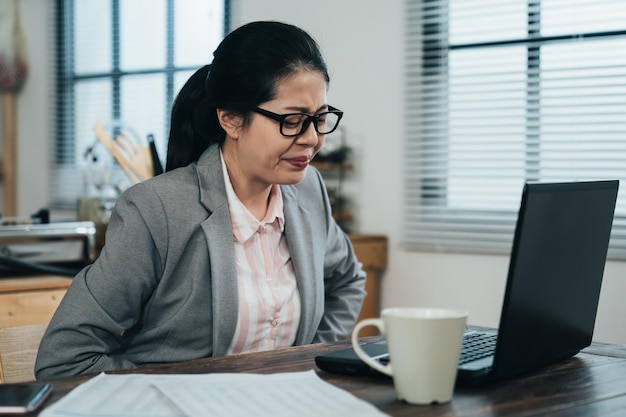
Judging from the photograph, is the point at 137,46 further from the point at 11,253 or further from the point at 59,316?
the point at 59,316

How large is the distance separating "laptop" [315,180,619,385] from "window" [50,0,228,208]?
10.3 ft

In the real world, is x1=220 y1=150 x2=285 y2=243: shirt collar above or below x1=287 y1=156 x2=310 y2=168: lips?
below

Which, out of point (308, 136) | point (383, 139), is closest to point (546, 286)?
point (308, 136)

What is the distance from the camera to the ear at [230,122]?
5.42ft

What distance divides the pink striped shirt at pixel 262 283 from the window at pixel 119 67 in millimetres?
2580

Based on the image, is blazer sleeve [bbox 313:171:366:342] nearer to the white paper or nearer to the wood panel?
the white paper

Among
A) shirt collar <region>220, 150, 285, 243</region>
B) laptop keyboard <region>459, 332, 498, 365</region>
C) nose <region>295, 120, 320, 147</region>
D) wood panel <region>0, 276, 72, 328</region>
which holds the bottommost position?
wood panel <region>0, 276, 72, 328</region>

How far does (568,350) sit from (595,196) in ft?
0.81

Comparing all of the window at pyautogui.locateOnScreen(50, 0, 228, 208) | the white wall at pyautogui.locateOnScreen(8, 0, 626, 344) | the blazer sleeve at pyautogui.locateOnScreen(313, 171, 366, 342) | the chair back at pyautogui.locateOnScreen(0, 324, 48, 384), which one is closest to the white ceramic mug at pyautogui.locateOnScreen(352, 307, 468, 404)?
the chair back at pyautogui.locateOnScreen(0, 324, 48, 384)

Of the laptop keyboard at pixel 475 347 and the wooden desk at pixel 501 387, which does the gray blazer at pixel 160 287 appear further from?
the laptop keyboard at pixel 475 347

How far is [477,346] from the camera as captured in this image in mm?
1321

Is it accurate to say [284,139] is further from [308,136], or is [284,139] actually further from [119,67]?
[119,67]

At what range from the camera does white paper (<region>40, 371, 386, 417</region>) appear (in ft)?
3.10

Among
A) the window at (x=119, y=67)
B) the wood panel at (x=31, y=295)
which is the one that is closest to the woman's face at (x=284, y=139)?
the wood panel at (x=31, y=295)
